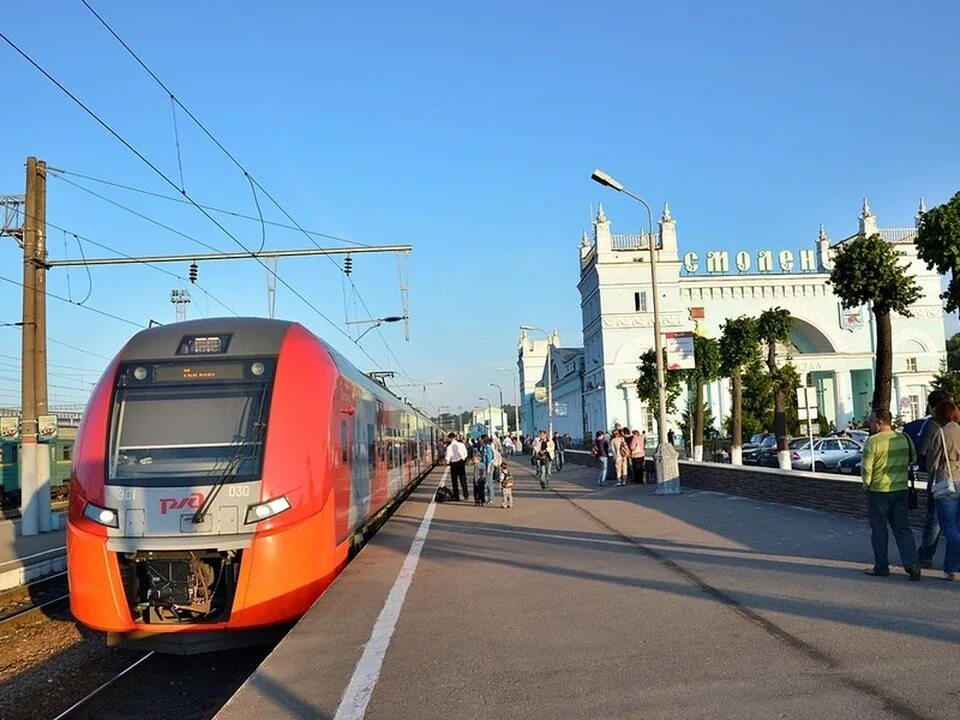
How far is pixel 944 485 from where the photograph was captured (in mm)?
7844

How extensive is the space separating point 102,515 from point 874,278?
54.5 ft

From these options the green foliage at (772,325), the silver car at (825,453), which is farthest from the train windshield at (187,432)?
the green foliage at (772,325)

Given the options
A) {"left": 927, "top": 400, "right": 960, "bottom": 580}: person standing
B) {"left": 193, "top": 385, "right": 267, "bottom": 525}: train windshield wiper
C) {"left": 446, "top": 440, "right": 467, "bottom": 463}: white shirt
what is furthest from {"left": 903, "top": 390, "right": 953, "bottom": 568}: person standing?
{"left": 446, "top": 440, "right": 467, "bottom": 463}: white shirt

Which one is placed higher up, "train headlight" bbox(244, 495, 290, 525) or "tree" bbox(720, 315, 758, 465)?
"tree" bbox(720, 315, 758, 465)

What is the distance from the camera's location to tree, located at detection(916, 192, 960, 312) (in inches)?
628

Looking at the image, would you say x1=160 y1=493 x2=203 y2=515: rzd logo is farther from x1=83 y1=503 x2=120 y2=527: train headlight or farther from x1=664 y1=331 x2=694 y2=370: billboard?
x1=664 y1=331 x2=694 y2=370: billboard

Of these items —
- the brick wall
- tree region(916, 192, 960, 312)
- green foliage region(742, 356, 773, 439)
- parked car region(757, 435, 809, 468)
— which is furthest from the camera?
green foliage region(742, 356, 773, 439)

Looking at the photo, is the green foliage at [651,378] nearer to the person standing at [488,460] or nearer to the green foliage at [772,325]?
the green foliage at [772,325]

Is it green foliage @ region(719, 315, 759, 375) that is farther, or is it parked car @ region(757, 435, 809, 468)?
green foliage @ region(719, 315, 759, 375)

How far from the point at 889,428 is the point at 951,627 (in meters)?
2.71

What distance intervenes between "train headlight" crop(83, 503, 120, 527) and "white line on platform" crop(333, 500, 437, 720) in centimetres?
236

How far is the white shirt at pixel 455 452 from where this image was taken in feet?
67.9

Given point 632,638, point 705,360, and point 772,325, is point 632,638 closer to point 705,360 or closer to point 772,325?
point 705,360

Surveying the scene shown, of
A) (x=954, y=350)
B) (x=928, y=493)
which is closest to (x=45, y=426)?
(x=928, y=493)
